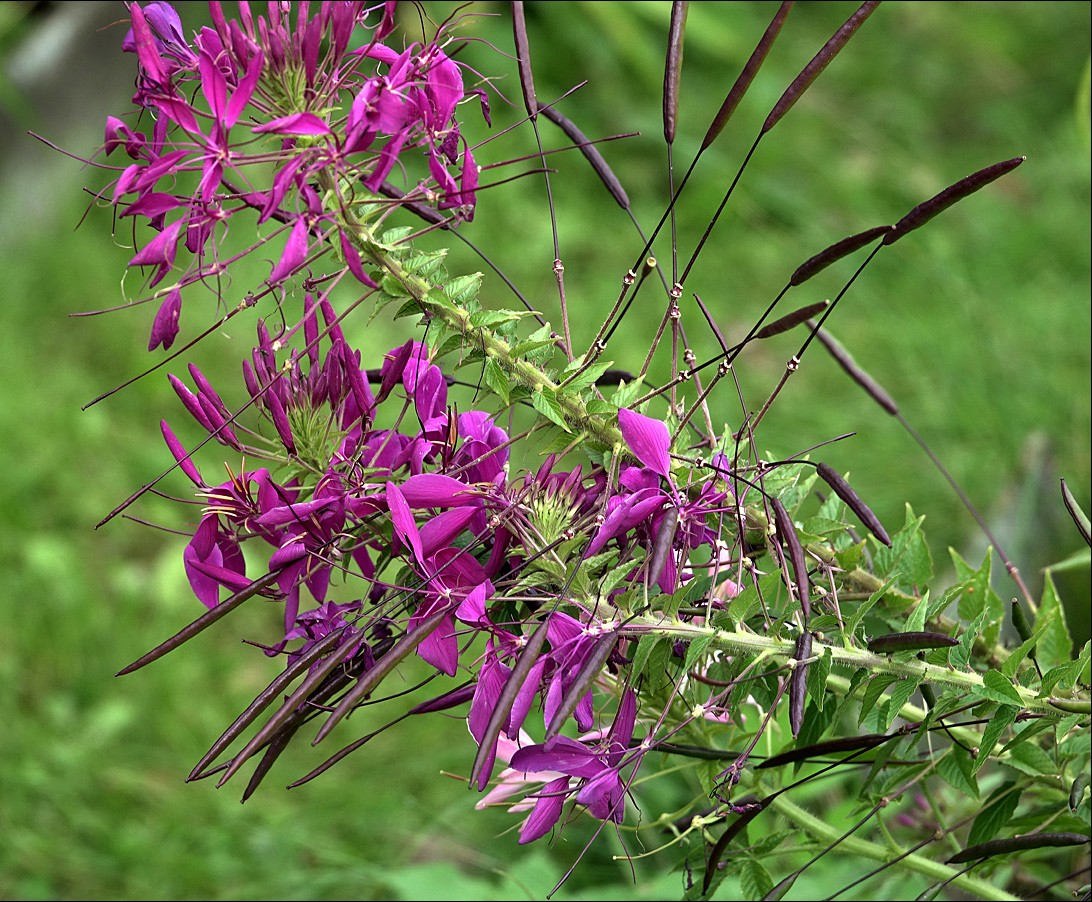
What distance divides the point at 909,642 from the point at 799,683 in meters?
0.04

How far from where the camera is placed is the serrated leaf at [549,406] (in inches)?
13.6

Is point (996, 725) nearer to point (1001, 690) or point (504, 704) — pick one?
point (1001, 690)

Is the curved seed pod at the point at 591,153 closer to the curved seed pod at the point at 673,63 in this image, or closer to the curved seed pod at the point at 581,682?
the curved seed pod at the point at 673,63

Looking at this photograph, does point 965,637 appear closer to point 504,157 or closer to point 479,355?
point 479,355

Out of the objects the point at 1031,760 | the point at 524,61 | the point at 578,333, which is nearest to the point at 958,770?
the point at 1031,760

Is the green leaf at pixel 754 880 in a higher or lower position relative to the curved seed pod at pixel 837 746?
lower

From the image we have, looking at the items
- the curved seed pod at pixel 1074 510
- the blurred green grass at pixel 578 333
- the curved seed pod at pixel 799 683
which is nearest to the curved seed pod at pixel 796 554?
the curved seed pod at pixel 799 683

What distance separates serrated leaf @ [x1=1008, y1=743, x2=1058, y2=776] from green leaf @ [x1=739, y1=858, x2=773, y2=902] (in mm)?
116

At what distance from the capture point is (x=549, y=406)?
347mm

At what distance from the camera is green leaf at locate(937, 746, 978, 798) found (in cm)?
41

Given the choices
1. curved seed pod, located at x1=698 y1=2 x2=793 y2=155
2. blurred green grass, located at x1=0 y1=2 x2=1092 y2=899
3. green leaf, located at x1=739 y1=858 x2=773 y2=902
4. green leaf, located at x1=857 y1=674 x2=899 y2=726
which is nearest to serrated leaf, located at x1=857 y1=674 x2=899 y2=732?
green leaf, located at x1=857 y1=674 x2=899 y2=726

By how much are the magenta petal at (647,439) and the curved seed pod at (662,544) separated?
19 mm

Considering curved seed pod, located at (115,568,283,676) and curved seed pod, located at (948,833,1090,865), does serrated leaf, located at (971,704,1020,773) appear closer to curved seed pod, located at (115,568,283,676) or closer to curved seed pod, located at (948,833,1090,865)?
curved seed pod, located at (948,833,1090,865)

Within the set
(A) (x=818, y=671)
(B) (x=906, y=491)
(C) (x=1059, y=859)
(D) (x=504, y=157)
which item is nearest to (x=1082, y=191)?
(B) (x=906, y=491)
